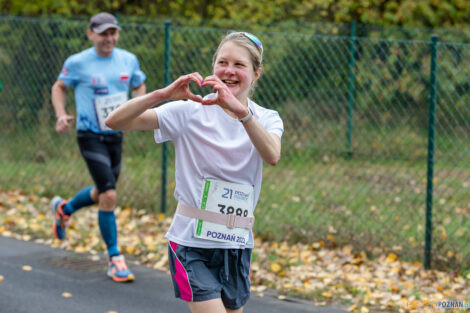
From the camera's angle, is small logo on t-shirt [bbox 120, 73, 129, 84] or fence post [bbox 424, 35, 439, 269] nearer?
small logo on t-shirt [bbox 120, 73, 129, 84]

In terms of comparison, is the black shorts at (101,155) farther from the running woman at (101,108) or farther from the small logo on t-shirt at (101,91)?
the small logo on t-shirt at (101,91)

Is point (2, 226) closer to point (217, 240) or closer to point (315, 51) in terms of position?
point (315, 51)

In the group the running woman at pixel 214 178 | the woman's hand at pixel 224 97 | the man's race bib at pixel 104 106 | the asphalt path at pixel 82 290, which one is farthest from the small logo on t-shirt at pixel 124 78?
the woman's hand at pixel 224 97

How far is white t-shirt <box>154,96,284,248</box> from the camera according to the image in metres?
3.11

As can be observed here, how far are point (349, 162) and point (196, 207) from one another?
4489mm

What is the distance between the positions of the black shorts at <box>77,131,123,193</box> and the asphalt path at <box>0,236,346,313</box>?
81 centimetres

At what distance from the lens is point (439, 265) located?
5.97 m

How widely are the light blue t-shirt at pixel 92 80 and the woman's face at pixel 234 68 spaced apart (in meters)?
2.77

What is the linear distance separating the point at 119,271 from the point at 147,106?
304 centimetres

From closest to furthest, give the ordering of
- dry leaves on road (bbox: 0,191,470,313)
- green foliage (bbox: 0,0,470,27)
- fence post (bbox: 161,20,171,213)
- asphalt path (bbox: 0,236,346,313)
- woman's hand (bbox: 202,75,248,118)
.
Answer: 1. woman's hand (bbox: 202,75,248,118)
2. asphalt path (bbox: 0,236,346,313)
3. dry leaves on road (bbox: 0,191,470,313)
4. fence post (bbox: 161,20,171,213)
5. green foliage (bbox: 0,0,470,27)

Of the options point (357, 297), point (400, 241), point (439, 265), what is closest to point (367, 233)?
point (400, 241)

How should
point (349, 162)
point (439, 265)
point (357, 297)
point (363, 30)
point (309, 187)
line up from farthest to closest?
point (363, 30) < point (309, 187) < point (349, 162) < point (439, 265) < point (357, 297)

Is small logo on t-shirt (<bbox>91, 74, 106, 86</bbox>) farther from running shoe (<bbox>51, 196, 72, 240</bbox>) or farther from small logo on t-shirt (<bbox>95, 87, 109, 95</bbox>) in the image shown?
running shoe (<bbox>51, 196, 72, 240</bbox>)

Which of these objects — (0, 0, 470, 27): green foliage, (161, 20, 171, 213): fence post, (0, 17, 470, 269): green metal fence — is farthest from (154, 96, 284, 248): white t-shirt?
(0, 0, 470, 27): green foliage
